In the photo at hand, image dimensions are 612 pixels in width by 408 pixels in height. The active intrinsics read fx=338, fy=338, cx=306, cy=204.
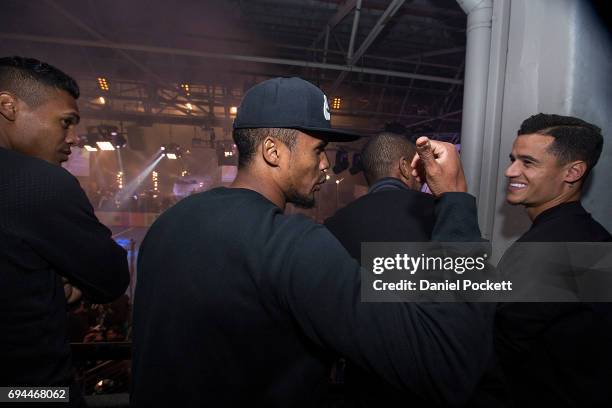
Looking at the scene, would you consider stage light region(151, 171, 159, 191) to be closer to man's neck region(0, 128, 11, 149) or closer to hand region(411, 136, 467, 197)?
man's neck region(0, 128, 11, 149)

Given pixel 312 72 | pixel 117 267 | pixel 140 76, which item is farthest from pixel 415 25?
pixel 140 76

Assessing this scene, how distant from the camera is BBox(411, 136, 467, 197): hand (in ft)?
4.15

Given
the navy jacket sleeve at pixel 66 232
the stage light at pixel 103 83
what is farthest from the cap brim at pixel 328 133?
the stage light at pixel 103 83

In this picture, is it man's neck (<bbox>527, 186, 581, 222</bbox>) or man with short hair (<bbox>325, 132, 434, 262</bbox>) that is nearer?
man's neck (<bbox>527, 186, 581, 222</bbox>)

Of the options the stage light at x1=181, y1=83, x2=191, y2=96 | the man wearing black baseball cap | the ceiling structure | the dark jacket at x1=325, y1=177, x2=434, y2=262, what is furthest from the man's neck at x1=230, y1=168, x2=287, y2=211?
the stage light at x1=181, y1=83, x2=191, y2=96

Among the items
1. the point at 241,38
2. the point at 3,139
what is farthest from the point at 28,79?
the point at 241,38

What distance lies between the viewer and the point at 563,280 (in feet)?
5.77

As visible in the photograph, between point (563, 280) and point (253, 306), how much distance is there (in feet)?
5.46

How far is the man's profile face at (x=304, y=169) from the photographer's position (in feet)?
4.60

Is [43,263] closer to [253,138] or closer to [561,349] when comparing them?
[253,138]

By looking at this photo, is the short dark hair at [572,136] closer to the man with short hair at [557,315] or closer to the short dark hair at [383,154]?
the man with short hair at [557,315]

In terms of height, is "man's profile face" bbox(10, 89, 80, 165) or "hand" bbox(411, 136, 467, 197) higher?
"man's profile face" bbox(10, 89, 80, 165)

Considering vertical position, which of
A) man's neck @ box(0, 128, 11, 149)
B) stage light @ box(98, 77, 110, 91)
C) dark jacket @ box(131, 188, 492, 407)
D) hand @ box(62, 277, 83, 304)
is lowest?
hand @ box(62, 277, 83, 304)

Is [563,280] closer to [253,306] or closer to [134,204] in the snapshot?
[253,306]
